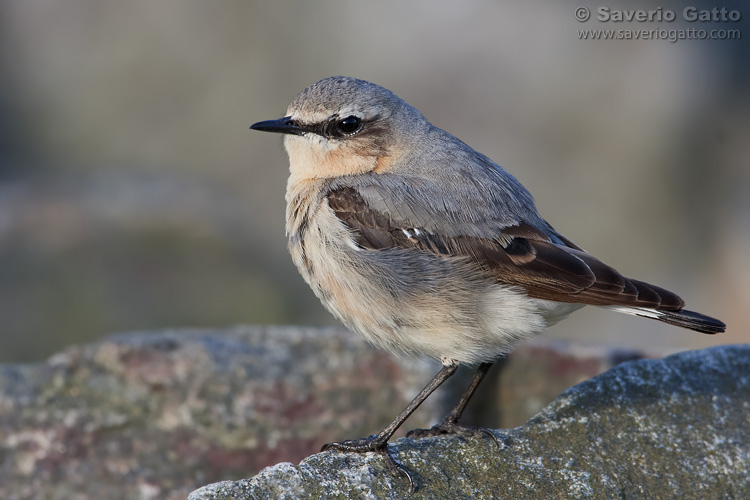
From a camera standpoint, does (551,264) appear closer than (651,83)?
Yes

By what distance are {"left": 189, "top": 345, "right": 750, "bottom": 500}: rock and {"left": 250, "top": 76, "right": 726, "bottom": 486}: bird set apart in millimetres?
244

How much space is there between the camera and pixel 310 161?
4.91 meters

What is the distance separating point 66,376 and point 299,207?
2.05 meters

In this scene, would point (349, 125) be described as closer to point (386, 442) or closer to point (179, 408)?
point (386, 442)

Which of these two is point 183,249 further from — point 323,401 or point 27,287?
point 323,401

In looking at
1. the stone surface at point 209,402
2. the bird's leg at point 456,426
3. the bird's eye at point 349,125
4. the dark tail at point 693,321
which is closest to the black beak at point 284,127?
the bird's eye at point 349,125

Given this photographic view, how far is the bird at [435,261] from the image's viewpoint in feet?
13.9

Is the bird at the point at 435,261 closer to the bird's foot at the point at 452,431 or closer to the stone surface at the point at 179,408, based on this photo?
the bird's foot at the point at 452,431

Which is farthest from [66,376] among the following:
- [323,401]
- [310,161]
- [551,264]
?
[551,264]

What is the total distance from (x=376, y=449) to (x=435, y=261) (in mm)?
1070

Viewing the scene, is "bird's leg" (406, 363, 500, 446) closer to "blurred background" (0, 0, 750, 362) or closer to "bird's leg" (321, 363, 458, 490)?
"bird's leg" (321, 363, 458, 490)

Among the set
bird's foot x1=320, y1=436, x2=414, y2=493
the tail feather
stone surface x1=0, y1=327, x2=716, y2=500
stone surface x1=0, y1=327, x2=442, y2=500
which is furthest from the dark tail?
stone surface x1=0, y1=327, x2=442, y2=500

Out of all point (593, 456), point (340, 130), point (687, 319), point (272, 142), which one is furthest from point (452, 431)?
point (272, 142)

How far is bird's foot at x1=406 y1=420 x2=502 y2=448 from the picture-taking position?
4.07 metres
